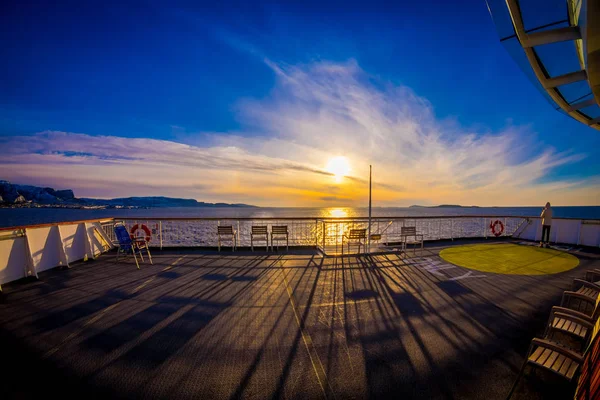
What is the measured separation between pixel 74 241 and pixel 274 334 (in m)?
7.20

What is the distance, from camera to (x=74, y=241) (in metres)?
6.77

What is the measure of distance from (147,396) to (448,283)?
5545mm

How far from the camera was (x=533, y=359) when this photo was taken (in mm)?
2248

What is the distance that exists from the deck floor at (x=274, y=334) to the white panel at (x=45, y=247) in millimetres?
369

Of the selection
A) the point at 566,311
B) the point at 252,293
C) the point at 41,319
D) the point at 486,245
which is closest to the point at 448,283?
the point at 566,311

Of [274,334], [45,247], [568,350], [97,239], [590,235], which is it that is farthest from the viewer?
[590,235]

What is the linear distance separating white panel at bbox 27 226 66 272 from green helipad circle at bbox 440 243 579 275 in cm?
1098

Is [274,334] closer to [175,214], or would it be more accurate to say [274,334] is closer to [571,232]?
[571,232]

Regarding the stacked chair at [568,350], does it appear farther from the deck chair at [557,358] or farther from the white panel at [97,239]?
the white panel at [97,239]

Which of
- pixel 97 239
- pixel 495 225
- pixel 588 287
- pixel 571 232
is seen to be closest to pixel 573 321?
pixel 588 287

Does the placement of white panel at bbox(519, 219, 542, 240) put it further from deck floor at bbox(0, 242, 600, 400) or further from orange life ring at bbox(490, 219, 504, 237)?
deck floor at bbox(0, 242, 600, 400)

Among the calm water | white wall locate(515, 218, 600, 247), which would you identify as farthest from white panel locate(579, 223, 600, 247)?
the calm water

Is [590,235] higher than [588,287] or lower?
higher

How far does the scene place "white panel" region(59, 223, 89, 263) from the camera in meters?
6.46
